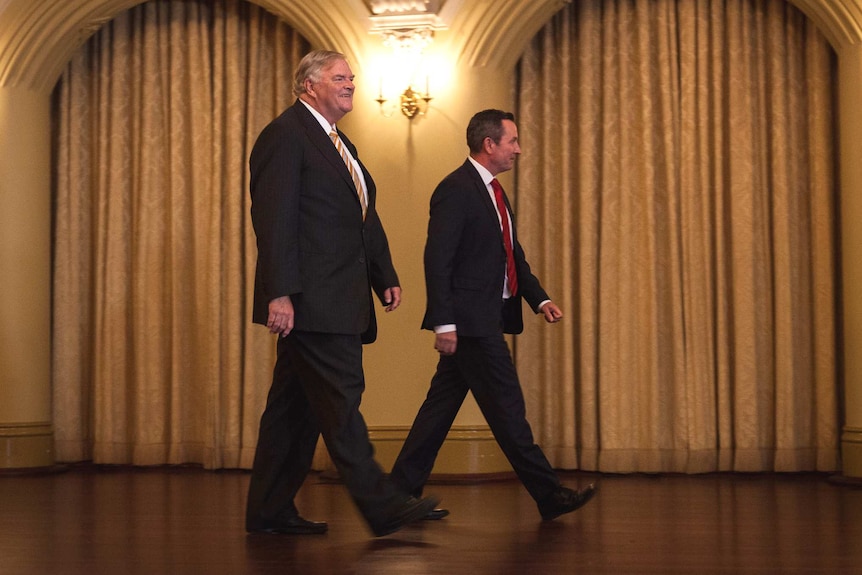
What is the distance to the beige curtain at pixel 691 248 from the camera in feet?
19.3

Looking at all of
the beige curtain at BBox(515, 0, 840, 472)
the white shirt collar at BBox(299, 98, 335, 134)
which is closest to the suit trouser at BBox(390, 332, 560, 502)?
the white shirt collar at BBox(299, 98, 335, 134)

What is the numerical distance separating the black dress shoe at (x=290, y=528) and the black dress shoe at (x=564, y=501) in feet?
2.75

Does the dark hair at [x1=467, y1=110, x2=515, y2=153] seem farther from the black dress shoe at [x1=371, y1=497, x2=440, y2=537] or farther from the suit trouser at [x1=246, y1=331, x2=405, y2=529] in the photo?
the black dress shoe at [x1=371, y1=497, x2=440, y2=537]

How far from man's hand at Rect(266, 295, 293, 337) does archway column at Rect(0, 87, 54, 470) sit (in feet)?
11.5

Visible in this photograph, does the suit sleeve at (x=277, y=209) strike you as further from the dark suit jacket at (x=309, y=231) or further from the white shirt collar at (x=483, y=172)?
the white shirt collar at (x=483, y=172)

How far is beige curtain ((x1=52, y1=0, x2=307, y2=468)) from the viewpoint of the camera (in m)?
6.52

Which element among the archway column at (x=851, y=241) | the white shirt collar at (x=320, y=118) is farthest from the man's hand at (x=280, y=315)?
the archway column at (x=851, y=241)

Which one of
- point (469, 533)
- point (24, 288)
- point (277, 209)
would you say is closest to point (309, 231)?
point (277, 209)

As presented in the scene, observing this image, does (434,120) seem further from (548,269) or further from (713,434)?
(713,434)

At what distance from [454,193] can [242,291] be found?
2.54 meters

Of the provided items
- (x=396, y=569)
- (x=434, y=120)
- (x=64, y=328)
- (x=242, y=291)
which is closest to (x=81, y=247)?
(x=64, y=328)

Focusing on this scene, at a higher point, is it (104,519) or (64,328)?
(64,328)

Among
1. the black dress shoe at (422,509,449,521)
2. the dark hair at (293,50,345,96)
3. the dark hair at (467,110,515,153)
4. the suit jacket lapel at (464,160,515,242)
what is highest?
the dark hair at (293,50,345,96)

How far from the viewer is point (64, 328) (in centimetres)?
676
